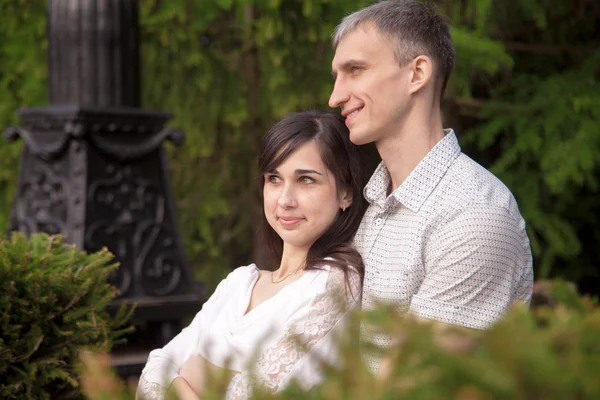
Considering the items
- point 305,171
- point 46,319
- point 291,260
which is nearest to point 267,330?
point 291,260

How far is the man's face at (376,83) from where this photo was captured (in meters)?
2.89

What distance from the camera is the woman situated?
2.80 meters

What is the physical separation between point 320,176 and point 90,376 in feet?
6.46

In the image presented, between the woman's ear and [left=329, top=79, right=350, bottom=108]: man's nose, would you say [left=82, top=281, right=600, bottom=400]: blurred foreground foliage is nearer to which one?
[left=329, top=79, right=350, bottom=108]: man's nose

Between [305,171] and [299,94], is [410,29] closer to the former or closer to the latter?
[305,171]

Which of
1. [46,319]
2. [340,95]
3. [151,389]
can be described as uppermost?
[340,95]

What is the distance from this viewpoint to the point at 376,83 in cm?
289

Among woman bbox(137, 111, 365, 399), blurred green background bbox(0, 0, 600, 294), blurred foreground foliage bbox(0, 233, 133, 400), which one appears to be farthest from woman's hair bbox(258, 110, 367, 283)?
blurred green background bbox(0, 0, 600, 294)

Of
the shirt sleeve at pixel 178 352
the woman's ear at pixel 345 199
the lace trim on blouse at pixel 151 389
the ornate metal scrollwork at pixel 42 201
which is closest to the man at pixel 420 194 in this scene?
the woman's ear at pixel 345 199

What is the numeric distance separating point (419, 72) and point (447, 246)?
62 centimetres

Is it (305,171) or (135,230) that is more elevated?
(305,171)

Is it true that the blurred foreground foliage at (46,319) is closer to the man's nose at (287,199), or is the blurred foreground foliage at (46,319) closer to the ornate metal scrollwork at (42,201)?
the man's nose at (287,199)

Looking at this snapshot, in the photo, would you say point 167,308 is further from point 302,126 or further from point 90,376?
point 90,376

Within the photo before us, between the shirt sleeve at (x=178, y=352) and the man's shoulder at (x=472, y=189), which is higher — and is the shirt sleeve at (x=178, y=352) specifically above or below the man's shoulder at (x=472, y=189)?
below
